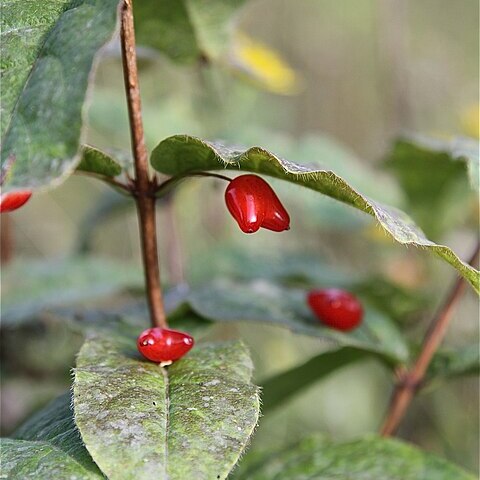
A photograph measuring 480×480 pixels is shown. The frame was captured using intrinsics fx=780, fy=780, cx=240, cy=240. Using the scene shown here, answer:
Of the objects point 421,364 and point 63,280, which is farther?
point 63,280

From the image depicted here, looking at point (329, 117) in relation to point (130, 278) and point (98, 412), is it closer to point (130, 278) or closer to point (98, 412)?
point (130, 278)

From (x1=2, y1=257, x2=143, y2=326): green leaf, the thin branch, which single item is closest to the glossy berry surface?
(x1=2, y1=257, x2=143, y2=326): green leaf

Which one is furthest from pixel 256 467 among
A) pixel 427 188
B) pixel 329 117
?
pixel 329 117

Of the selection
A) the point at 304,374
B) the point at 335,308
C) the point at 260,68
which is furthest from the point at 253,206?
the point at 260,68

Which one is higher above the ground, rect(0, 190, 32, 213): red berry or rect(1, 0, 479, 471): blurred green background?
rect(0, 190, 32, 213): red berry

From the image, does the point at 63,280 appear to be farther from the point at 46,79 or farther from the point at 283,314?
the point at 46,79

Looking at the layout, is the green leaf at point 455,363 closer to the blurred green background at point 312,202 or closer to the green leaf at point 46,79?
the blurred green background at point 312,202

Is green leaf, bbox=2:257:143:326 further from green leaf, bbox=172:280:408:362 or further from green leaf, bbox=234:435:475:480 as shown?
green leaf, bbox=234:435:475:480
